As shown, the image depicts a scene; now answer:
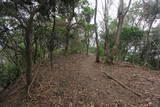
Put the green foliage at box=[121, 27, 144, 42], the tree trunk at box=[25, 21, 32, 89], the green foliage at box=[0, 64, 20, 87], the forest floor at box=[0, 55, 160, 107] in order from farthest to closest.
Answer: the green foliage at box=[121, 27, 144, 42], the green foliage at box=[0, 64, 20, 87], the tree trunk at box=[25, 21, 32, 89], the forest floor at box=[0, 55, 160, 107]

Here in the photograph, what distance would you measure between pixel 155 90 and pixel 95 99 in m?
2.27

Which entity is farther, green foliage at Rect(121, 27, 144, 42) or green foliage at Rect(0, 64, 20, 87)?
green foliage at Rect(121, 27, 144, 42)

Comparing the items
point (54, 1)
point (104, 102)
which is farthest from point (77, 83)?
point (54, 1)

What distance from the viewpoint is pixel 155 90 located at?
4484mm

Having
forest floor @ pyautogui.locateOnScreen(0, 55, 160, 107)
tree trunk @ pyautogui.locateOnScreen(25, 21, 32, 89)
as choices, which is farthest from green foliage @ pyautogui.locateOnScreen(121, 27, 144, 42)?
tree trunk @ pyautogui.locateOnScreen(25, 21, 32, 89)

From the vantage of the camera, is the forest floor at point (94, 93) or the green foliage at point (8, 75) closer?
the forest floor at point (94, 93)

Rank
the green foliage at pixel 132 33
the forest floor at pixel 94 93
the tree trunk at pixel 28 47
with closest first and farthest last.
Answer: the forest floor at pixel 94 93, the tree trunk at pixel 28 47, the green foliage at pixel 132 33

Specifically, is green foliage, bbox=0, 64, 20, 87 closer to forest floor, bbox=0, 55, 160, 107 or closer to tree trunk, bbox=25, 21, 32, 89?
forest floor, bbox=0, 55, 160, 107

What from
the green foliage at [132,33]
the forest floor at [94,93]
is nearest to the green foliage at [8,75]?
the forest floor at [94,93]

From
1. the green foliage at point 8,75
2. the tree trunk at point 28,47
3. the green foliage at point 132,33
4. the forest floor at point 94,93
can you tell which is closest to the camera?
the forest floor at point 94,93

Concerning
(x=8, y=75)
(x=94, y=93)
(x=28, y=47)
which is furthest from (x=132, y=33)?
(x=8, y=75)

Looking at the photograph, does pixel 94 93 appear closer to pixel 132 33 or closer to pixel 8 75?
pixel 8 75

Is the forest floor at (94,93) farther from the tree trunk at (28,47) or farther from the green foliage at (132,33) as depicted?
the green foliage at (132,33)

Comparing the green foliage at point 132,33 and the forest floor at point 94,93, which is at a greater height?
the green foliage at point 132,33
